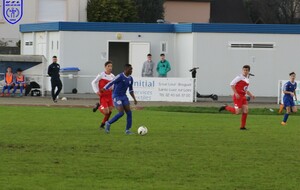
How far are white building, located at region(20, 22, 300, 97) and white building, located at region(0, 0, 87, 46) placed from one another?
1471 cm

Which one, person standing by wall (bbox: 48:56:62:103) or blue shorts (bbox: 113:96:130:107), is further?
person standing by wall (bbox: 48:56:62:103)

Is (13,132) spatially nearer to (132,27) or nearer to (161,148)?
(161,148)

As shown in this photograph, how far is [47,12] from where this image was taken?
57.9 meters

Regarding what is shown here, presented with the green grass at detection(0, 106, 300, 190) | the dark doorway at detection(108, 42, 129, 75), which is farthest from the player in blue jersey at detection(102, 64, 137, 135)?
the dark doorway at detection(108, 42, 129, 75)

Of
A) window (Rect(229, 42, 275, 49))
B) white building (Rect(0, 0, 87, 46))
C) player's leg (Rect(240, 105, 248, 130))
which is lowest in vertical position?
player's leg (Rect(240, 105, 248, 130))

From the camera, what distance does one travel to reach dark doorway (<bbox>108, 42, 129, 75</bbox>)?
4478 cm

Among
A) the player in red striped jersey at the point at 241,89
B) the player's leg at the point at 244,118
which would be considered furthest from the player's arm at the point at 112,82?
the player's leg at the point at 244,118

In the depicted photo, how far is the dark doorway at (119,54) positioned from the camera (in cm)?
4478

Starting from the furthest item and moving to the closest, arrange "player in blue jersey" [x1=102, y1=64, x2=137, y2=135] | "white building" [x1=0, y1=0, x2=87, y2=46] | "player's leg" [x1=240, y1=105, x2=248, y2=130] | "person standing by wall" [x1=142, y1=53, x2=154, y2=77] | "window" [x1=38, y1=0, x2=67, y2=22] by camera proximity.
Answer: "window" [x1=38, y1=0, x2=67, y2=22]
"white building" [x1=0, y1=0, x2=87, y2=46]
"person standing by wall" [x1=142, y1=53, x2=154, y2=77]
"player's leg" [x1=240, y1=105, x2=248, y2=130]
"player in blue jersey" [x1=102, y1=64, x2=137, y2=135]

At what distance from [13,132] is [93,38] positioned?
71.7 ft

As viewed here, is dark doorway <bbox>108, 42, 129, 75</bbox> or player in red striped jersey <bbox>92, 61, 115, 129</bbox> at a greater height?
dark doorway <bbox>108, 42, 129, 75</bbox>

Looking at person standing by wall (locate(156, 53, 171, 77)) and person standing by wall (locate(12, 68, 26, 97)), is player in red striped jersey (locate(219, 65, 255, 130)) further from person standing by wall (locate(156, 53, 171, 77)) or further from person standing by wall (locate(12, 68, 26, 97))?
person standing by wall (locate(12, 68, 26, 97))

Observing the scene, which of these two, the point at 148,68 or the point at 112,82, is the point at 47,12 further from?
the point at 112,82

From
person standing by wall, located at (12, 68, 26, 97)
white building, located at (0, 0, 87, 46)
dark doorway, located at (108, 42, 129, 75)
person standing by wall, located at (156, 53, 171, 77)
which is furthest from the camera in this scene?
white building, located at (0, 0, 87, 46)
